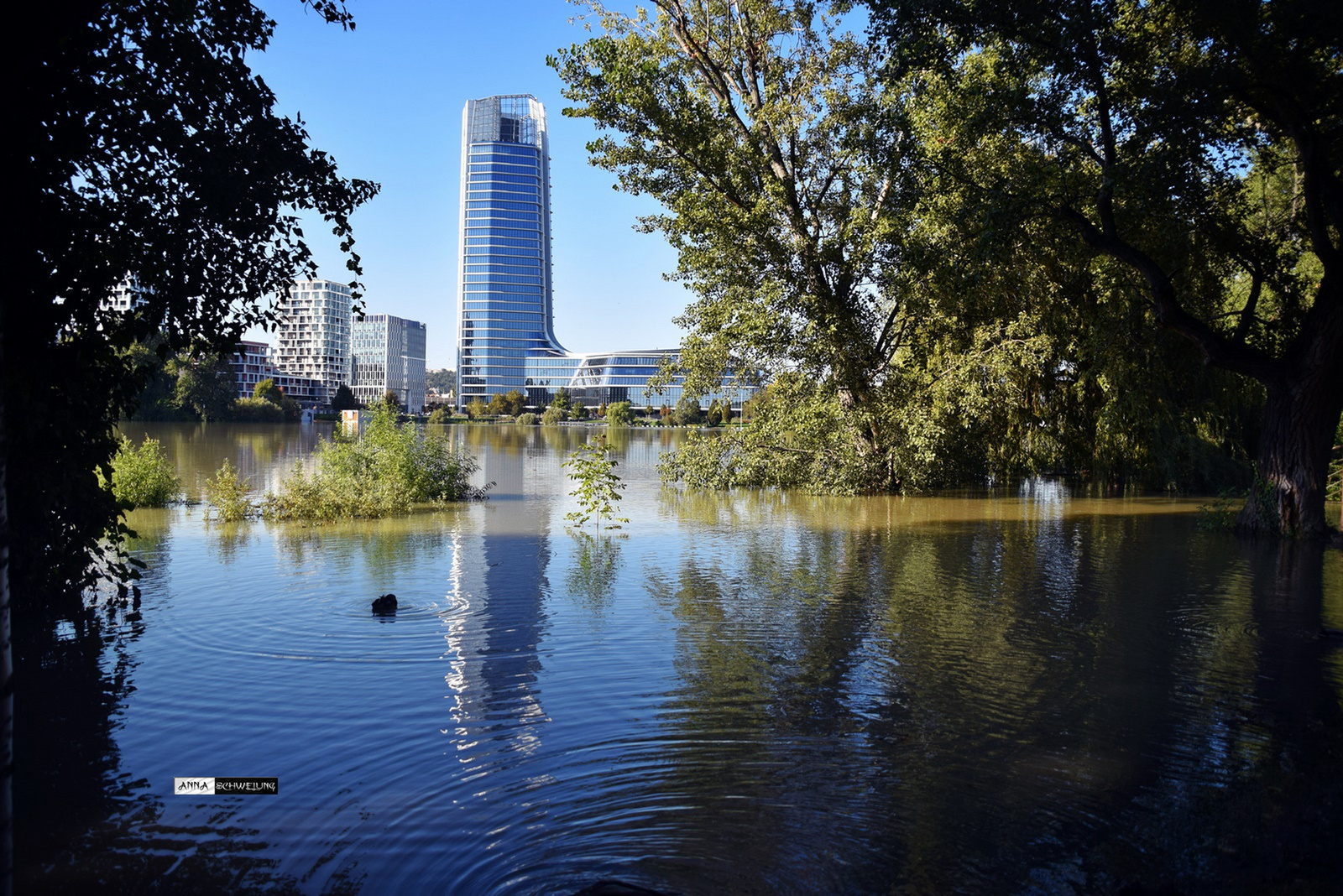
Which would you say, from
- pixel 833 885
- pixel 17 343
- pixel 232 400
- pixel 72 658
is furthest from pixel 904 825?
pixel 232 400

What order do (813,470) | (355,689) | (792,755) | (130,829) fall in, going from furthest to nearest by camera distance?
1. (813,470)
2. (355,689)
3. (792,755)
4. (130,829)

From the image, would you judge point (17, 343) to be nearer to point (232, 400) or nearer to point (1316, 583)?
point (1316, 583)

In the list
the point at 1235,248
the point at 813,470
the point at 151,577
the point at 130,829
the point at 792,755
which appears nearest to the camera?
the point at 130,829

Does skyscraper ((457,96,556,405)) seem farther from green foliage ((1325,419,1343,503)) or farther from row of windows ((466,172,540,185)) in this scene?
green foliage ((1325,419,1343,503))

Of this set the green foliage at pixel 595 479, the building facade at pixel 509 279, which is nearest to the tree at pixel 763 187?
the green foliage at pixel 595 479

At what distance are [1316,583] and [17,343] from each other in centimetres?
1516

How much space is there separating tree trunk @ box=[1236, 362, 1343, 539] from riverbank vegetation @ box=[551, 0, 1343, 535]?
0.05 m

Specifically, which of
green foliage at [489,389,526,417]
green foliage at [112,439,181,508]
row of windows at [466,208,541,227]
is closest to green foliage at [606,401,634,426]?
green foliage at [489,389,526,417]

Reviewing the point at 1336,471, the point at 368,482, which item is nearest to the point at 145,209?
the point at 368,482

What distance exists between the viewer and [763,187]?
2317cm

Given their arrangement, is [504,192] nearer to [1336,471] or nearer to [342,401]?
[342,401]

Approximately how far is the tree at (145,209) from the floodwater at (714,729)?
2.61 metres

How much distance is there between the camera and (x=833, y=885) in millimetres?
4414

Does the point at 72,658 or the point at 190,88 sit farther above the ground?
the point at 190,88
